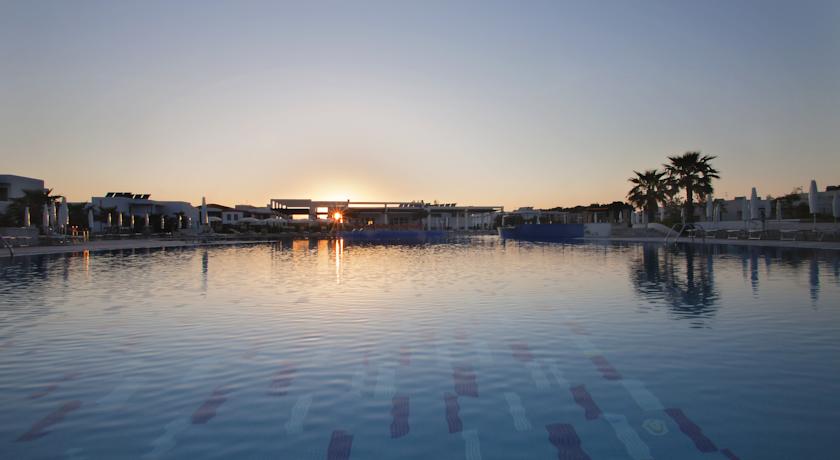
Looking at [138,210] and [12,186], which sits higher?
[12,186]

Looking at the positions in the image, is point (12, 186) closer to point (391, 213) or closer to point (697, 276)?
point (391, 213)

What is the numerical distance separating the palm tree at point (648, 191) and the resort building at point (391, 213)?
31.3 m

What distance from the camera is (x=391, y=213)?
283 ft

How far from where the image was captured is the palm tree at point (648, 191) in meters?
49.4

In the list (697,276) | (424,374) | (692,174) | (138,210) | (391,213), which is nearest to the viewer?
(424,374)

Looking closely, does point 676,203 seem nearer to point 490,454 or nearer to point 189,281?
point 189,281

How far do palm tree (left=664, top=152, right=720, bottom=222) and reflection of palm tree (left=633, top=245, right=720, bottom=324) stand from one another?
73.1 ft

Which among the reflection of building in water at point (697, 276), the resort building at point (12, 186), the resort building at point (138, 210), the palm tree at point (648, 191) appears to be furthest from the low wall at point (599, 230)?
the resort building at point (12, 186)

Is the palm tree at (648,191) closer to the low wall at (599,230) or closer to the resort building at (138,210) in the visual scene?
the low wall at (599,230)

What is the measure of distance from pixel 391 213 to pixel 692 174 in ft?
170

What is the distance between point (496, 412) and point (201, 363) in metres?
3.50

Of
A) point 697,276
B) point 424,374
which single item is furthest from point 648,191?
point 424,374

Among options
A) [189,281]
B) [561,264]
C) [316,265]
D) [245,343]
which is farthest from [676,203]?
[245,343]

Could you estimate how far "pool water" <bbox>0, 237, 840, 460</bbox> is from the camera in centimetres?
404
